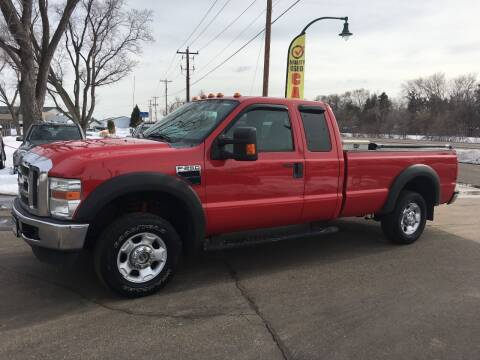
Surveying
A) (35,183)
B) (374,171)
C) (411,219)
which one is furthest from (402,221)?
(35,183)

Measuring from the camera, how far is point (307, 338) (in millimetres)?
3555

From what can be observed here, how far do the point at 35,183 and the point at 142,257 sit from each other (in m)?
1.14

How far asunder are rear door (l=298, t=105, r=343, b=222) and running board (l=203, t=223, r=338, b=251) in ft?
0.54

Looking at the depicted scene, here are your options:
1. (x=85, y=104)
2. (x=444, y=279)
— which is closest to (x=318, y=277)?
(x=444, y=279)

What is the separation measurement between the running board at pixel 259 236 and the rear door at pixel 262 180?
4.1 inches

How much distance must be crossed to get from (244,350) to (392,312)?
1.50 metres

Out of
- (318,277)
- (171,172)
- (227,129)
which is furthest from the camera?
(318,277)

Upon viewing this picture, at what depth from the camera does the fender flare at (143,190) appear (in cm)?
386

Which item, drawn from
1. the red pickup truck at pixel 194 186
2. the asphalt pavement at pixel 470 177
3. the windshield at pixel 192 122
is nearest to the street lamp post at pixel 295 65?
the asphalt pavement at pixel 470 177

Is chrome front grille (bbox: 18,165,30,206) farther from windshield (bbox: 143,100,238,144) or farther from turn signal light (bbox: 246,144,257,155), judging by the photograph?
turn signal light (bbox: 246,144,257,155)

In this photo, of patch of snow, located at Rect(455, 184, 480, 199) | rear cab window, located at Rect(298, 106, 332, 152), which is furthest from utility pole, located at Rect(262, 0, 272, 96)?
rear cab window, located at Rect(298, 106, 332, 152)

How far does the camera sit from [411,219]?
20.9 feet

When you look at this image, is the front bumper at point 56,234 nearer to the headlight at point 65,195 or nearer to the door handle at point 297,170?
the headlight at point 65,195

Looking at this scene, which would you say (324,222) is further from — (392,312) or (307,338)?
(307,338)
